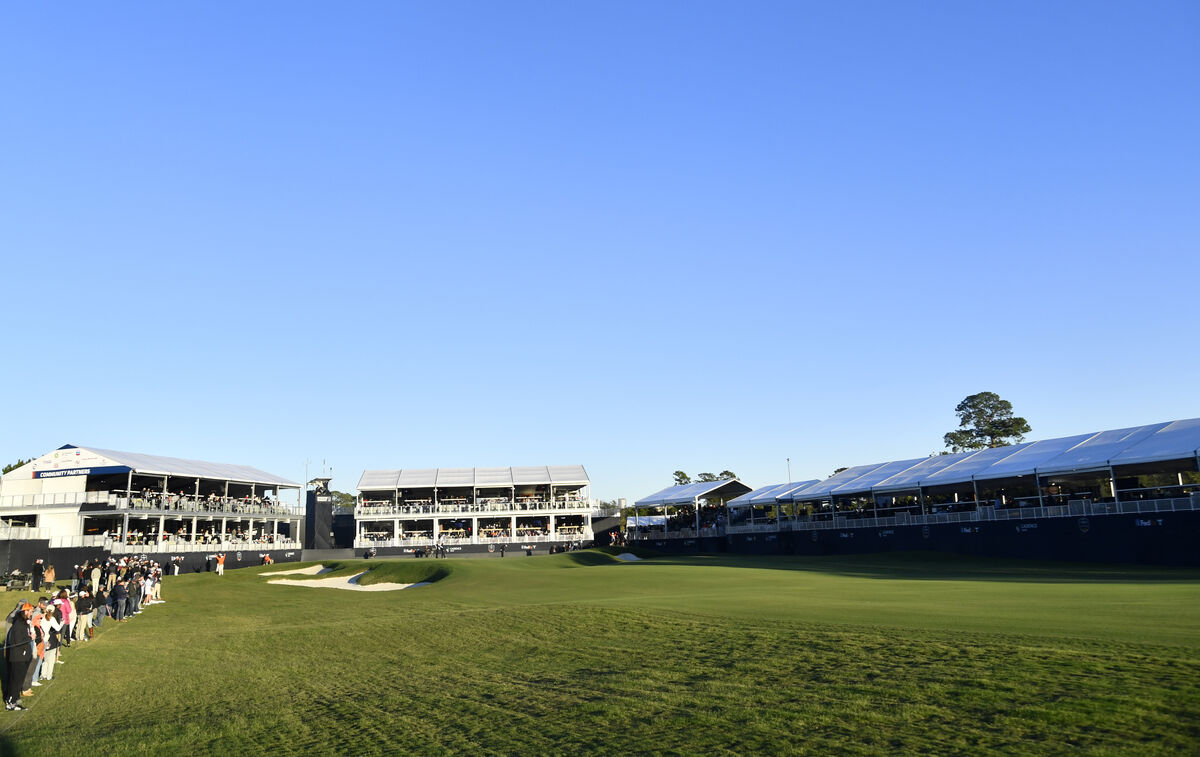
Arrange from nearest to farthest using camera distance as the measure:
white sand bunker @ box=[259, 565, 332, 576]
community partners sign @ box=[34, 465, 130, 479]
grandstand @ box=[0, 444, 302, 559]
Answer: white sand bunker @ box=[259, 565, 332, 576]
grandstand @ box=[0, 444, 302, 559]
community partners sign @ box=[34, 465, 130, 479]

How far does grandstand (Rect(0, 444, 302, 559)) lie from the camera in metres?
59.0

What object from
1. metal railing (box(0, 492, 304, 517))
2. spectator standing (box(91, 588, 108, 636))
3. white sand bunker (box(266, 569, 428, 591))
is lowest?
white sand bunker (box(266, 569, 428, 591))

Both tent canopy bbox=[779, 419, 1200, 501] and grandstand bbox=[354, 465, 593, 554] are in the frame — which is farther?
grandstand bbox=[354, 465, 593, 554]

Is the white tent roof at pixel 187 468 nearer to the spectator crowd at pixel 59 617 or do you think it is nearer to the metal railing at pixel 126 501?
the metal railing at pixel 126 501

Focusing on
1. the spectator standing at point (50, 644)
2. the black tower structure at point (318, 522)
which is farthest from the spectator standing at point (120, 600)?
the black tower structure at point (318, 522)

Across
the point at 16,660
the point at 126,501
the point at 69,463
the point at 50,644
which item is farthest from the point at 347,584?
the point at 16,660

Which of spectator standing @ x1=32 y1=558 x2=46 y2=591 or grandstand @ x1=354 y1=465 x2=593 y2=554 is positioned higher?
grandstand @ x1=354 y1=465 x2=593 y2=554

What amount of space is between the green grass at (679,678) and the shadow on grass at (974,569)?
5.64m

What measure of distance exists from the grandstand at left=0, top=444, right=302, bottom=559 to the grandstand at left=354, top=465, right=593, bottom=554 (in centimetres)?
1246

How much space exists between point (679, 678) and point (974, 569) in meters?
A: 30.6

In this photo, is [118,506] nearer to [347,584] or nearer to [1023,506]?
[347,584]

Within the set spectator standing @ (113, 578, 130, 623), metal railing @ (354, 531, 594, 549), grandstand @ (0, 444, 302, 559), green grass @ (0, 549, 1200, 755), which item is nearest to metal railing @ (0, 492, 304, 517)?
grandstand @ (0, 444, 302, 559)

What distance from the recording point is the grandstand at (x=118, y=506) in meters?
59.0

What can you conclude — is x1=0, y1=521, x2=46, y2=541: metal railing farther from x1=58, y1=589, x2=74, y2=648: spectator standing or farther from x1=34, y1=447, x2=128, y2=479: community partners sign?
x1=58, y1=589, x2=74, y2=648: spectator standing
